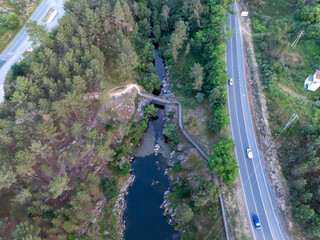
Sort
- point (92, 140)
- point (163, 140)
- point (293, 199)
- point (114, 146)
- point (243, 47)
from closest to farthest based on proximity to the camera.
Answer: point (293, 199) < point (92, 140) < point (114, 146) < point (163, 140) < point (243, 47)

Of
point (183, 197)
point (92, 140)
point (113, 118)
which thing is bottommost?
point (183, 197)

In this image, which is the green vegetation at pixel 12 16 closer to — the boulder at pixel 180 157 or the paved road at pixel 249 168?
the boulder at pixel 180 157

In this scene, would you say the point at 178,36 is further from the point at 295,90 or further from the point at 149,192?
the point at 149,192

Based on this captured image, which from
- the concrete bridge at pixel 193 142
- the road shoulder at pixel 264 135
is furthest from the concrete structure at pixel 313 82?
the concrete bridge at pixel 193 142

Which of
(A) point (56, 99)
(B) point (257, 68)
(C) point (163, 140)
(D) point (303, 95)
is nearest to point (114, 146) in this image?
(C) point (163, 140)

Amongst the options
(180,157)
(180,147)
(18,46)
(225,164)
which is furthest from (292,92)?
(18,46)

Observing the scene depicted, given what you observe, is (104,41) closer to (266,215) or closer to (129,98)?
(129,98)
